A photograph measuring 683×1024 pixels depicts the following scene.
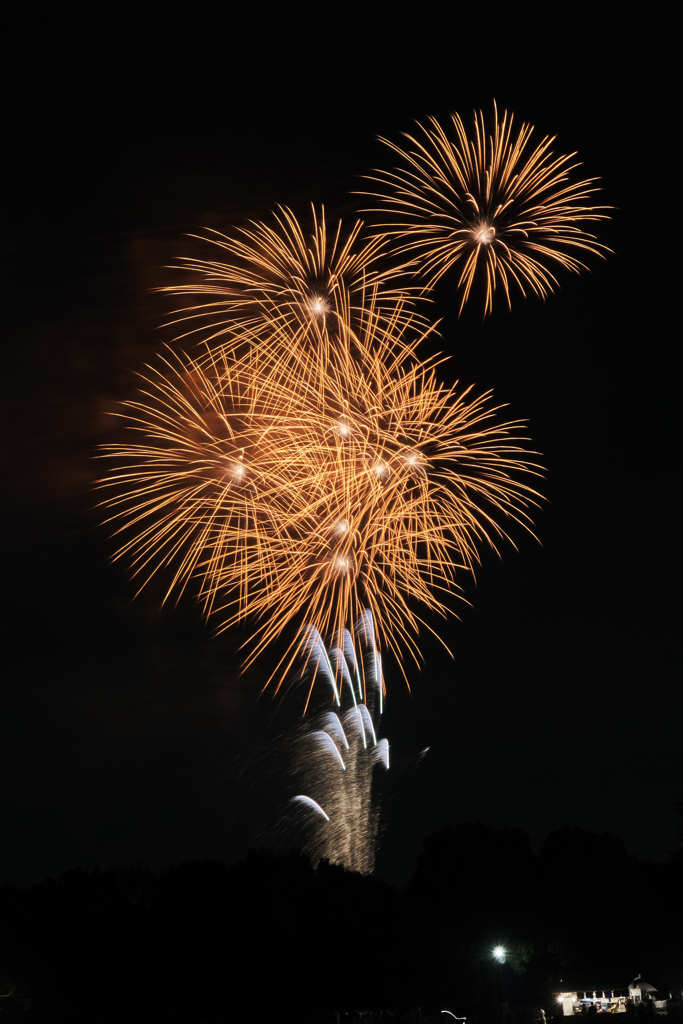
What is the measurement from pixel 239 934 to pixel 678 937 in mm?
36609

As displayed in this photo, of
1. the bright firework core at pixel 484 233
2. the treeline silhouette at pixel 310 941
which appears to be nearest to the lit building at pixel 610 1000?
the treeline silhouette at pixel 310 941

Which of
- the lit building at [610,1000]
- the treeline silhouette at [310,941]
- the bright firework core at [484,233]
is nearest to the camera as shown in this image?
the bright firework core at [484,233]

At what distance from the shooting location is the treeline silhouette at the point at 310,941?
59812 millimetres

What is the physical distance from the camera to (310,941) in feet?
203

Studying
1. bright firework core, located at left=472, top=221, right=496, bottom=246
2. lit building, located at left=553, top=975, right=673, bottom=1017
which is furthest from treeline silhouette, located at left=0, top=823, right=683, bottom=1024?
bright firework core, located at left=472, top=221, right=496, bottom=246

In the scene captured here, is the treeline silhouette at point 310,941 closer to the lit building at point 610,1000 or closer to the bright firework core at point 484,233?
the lit building at point 610,1000

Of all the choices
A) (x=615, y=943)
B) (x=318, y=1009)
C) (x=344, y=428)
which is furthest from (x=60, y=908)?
(x=344, y=428)

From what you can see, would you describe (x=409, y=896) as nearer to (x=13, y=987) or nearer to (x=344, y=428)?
(x=13, y=987)

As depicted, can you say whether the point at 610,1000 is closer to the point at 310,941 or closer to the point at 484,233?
the point at 310,941

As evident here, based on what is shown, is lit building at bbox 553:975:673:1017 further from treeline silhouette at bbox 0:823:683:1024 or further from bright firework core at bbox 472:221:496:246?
bright firework core at bbox 472:221:496:246

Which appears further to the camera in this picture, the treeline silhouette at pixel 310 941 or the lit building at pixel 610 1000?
the treeline silhouette at pixel 310 941

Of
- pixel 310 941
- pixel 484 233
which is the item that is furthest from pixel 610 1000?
pixel 484 233

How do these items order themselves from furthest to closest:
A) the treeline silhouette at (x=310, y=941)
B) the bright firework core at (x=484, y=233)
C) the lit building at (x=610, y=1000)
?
the treeline silhouette at (x=310, y=941) → the lit building at (x=610, y=1000) → the bright firework core at (x=484, y=233)

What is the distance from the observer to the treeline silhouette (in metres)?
59.8
